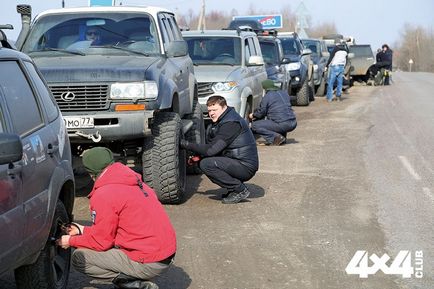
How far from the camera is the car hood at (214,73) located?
12.5 meters

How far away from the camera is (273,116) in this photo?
1265 cm

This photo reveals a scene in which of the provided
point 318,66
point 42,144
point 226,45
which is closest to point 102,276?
point 42,144

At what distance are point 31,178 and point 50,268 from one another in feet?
2.55

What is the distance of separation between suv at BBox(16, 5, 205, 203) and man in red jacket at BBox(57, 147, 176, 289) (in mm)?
2855

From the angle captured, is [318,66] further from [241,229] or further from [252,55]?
[241,229]

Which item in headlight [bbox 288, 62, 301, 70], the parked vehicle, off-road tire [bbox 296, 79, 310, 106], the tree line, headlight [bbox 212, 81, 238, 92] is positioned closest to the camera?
headlight [bbox 212, 81, 238, 92]

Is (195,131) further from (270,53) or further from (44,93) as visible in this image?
(270,53)

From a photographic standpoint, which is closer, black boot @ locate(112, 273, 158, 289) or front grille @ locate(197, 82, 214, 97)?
black boot @ locate(112, 273, 158, 289)

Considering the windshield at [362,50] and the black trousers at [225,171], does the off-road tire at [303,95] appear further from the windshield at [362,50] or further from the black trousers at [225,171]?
the black trousers at [225,171]

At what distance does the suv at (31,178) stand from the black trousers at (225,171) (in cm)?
308

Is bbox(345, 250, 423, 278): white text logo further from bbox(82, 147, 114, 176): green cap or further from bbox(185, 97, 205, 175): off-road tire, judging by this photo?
bbox(185, 97, 205, 175): off-road tire

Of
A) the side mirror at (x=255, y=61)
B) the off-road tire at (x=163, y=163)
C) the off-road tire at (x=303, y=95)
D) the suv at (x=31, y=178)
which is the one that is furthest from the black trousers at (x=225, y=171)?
→ the off-road tire at (x=303, y=95)

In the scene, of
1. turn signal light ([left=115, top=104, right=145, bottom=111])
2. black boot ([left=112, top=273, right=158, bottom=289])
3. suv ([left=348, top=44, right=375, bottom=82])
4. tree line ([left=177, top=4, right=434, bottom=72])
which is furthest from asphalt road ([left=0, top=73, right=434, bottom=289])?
tree line ([left=177, top=4, right=434, bottom=72])

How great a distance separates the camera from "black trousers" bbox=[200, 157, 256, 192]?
8328mm
